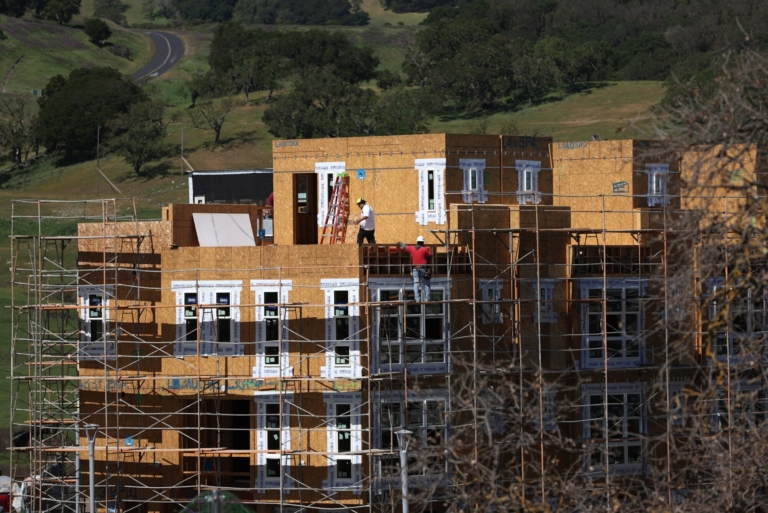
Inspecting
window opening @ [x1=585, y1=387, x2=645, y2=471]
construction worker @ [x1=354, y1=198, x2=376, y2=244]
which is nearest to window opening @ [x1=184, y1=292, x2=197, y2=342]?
construction worker @ [x1=354, y1=198, x2=376, y2=244]

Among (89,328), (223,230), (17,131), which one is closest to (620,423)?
(223,230)

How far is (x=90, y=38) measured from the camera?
158000 mm

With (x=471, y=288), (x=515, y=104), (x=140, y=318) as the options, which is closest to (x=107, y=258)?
(x=140, y=318)

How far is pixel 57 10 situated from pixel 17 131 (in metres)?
50.2

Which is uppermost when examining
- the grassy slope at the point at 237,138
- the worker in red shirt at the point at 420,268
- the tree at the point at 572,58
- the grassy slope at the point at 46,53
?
the grassy slope at the point at 46,53

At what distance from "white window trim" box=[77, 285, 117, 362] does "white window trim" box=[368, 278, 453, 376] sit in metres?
7.41

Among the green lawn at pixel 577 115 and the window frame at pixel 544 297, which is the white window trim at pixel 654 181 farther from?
the green lawn at pixel 577 115

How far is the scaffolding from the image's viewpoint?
122 feet

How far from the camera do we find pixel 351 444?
37312mm

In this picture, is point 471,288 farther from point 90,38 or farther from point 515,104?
point 90,38

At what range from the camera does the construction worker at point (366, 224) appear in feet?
127

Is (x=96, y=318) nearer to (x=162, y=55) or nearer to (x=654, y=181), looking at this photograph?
(x=654, y=181)

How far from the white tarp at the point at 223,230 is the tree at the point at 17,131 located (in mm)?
72080

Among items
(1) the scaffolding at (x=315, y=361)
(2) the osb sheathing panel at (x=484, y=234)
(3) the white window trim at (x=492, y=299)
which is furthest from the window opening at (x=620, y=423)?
(2) the osb sheathing panel at (x=484, y=234)
